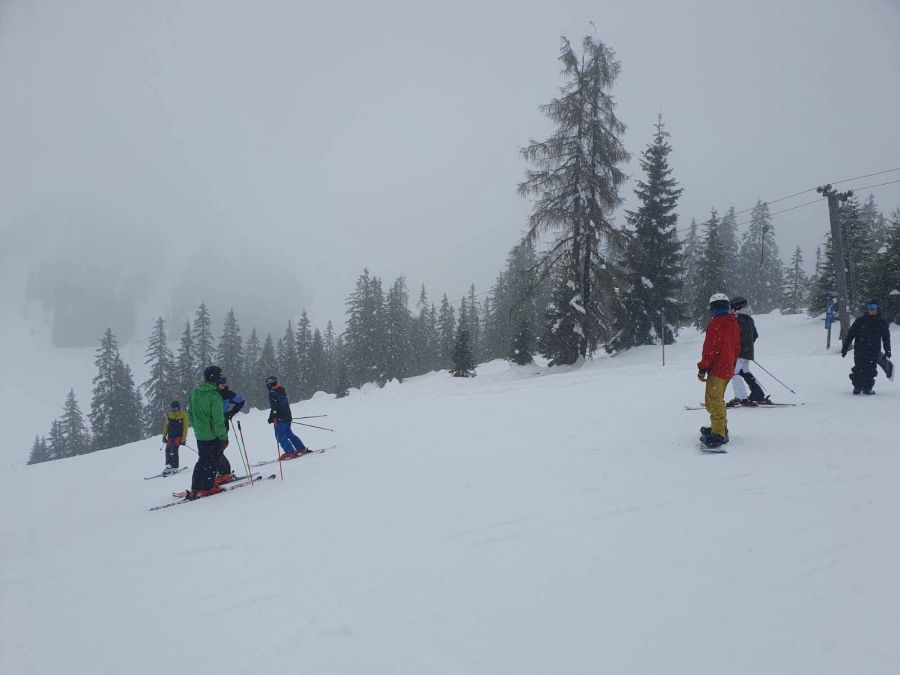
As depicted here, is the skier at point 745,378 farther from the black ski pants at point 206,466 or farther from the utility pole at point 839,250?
the utility pole at point 839,250

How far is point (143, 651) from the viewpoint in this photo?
2.95m

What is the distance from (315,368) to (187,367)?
52.3 ft

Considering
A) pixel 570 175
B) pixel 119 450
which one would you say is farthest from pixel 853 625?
pixel 119 450

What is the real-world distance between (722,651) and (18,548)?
26.4ft

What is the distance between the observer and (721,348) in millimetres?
5820

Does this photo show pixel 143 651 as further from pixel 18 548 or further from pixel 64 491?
pixel 64 491

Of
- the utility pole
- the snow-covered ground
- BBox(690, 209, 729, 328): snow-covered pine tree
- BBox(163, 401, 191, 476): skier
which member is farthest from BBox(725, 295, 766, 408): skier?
BBox(690, 209, 729, 328): snow-covered pine tree

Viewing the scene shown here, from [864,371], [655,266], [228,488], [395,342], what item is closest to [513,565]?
[228,488]

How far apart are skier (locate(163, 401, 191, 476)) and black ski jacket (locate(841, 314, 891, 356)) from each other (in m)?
15.5

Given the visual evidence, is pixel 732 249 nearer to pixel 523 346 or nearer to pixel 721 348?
pixel 523 346

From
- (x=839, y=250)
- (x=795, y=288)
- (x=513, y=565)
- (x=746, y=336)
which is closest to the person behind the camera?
(x=513, y=565)

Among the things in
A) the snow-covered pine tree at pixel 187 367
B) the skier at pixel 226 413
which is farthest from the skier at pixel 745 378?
the snow-covered pine tree at pixel 187 367

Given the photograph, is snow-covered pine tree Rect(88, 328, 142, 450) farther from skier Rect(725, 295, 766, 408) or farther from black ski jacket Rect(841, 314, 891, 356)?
black ski jacket Rect(841, 314, 891, 356)

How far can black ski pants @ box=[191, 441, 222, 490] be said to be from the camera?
7.34 meters
